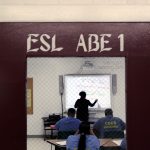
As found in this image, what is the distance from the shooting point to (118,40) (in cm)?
256

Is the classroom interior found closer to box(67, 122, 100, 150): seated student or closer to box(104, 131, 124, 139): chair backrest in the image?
box(104, 131, 124, 139): chair backrest

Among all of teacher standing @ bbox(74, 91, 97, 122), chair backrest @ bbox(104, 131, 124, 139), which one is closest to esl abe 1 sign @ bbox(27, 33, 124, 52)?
chair backrest @ bbox(104, 131, 124, 139)

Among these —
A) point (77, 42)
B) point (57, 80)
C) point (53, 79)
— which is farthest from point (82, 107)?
point (77, 42)

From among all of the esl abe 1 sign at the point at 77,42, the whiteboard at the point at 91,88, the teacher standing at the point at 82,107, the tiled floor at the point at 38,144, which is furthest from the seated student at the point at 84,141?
the whiteboard at the point at 91,88

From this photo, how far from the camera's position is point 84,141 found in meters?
4.09

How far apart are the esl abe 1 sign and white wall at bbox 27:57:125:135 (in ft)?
24.5

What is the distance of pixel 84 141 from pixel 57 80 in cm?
616

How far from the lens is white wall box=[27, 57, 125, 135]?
10.1 m

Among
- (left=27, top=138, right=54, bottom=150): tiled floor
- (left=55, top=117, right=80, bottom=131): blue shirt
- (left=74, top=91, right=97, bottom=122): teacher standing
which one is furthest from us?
(left=27, top=138, right=54, bottom=150): tiled floor

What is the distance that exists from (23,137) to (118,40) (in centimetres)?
88

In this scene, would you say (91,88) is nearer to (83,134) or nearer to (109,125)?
(109,125)

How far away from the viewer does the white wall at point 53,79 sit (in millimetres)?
10117
